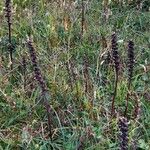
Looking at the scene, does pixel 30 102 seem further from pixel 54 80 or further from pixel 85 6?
pixel 85 6

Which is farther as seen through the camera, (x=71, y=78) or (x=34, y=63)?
(x=71, y=78)

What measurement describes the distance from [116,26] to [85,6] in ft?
1.36

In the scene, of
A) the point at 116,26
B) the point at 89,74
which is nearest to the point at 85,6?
the point at 116,26

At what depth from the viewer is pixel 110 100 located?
344 centimetres

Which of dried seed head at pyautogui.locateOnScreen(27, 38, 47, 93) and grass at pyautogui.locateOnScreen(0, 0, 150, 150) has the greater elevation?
dried seed head at pyautogui.locateOnScreen(27, 38, 47, 93)

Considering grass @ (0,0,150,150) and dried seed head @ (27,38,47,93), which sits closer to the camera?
dried seed head @ (27,38,47,93)

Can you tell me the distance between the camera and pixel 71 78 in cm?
345

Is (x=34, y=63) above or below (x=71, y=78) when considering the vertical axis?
above

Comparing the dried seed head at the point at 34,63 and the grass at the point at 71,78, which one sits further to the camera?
the grass at the point at 71,78

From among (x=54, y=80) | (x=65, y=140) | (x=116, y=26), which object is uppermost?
(x=116, y=26)

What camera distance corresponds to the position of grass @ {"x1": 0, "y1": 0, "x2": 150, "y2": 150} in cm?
304

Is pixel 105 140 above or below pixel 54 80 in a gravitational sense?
below

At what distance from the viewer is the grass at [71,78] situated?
120 inches

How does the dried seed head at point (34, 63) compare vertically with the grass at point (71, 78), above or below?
above
